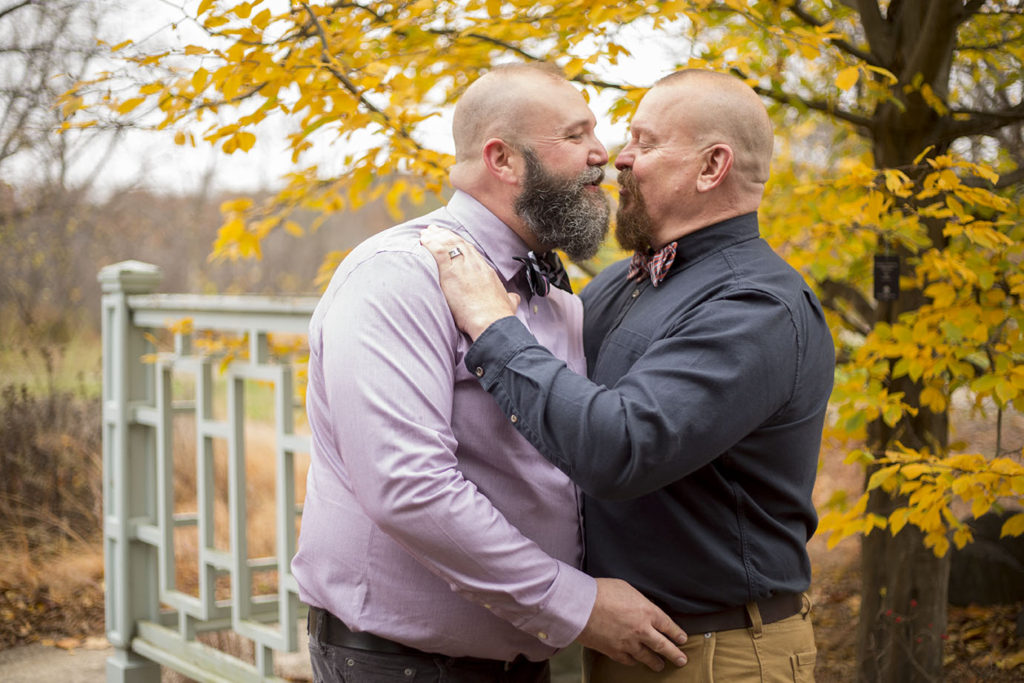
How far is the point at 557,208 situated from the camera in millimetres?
2248

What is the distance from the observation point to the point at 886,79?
12.2 feet

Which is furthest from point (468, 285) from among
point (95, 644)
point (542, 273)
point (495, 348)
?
point (95, 644)

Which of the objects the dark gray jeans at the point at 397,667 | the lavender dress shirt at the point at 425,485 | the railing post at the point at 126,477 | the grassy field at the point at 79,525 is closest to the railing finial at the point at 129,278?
the railing post at the point at 126,477

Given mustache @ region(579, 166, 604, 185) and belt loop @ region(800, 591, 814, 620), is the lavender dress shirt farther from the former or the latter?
belt loop @ region(800, 591, 814, 620)

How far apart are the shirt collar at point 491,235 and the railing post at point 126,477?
2.60 metres

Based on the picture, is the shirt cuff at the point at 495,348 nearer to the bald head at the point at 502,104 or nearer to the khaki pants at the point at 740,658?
the bald head at the point at 502,104

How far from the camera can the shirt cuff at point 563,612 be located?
6.50 ft

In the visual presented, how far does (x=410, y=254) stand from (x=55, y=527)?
524 cm

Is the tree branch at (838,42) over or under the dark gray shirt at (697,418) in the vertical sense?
over

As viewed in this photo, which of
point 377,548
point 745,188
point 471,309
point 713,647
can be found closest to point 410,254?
point 471,309

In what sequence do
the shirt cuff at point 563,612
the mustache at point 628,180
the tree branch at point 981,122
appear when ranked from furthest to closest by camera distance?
the tree branch at point 981,122
the mustache at point 628,180
the shirt cuff at point 563,612

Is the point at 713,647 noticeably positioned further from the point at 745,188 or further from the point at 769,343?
the point at 745,188

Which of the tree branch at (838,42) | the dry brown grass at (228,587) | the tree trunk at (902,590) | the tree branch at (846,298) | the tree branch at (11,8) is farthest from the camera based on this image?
the tree branch at (11,8)

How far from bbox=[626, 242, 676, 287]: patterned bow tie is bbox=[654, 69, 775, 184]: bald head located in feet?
0.79
